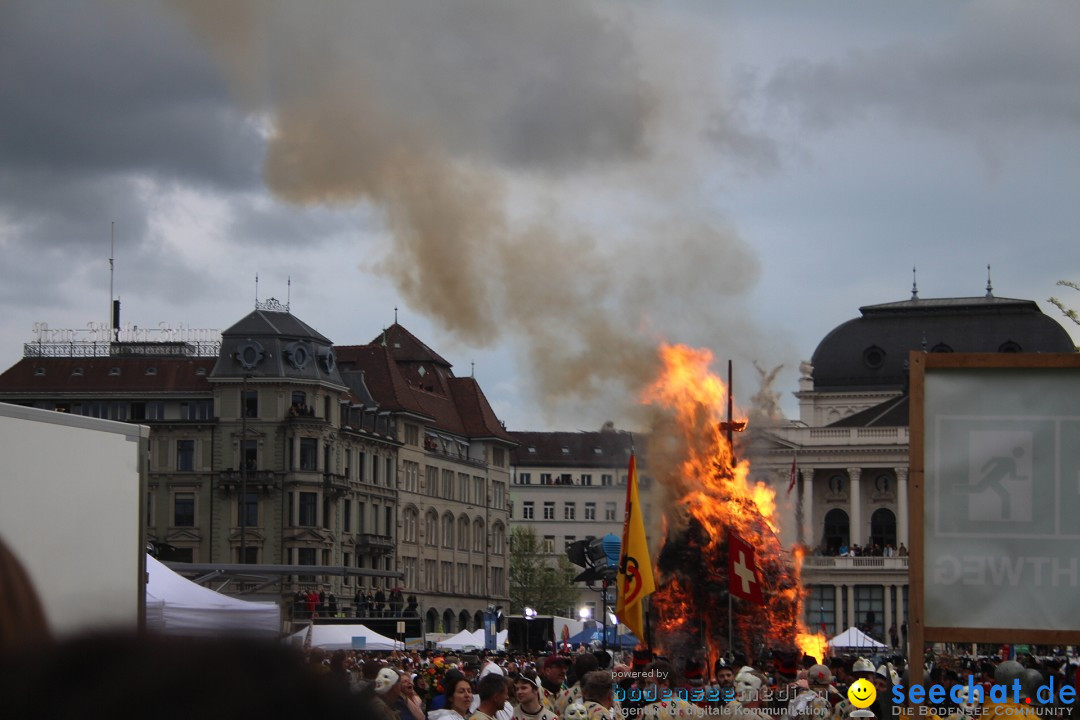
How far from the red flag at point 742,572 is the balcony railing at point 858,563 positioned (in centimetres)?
9661

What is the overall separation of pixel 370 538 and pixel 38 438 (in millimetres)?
108048

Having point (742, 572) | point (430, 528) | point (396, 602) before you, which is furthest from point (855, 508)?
point (742, 572)

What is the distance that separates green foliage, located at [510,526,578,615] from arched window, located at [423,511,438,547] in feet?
72.9

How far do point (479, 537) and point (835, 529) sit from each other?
30938mm

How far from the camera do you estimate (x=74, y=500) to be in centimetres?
1041

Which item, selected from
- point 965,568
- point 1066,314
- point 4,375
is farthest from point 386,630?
point 4,375

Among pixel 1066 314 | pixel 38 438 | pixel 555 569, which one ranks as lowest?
pixel 555 569

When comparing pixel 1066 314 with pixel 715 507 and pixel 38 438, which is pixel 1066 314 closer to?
pixel 715 507

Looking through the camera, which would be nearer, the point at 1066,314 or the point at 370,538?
the point at 1066,314

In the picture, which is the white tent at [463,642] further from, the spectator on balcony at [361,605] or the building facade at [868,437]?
the building facade at [868,437]

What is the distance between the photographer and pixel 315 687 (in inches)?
59.2

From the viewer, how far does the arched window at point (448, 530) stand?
132 m

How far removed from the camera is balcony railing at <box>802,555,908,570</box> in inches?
5064

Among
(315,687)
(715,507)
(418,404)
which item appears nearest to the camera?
(315,687)
